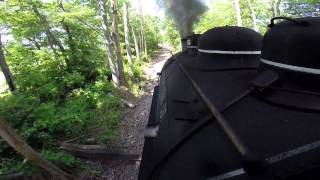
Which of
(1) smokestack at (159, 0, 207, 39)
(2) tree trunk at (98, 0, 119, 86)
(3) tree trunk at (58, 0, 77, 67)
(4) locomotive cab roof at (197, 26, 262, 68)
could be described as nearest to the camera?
(4) locomotive cab roof at (197, 26, 262, 68)

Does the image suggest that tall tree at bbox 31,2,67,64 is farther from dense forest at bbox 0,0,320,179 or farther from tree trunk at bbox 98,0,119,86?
tree trunk at bbox 98,0,119,86

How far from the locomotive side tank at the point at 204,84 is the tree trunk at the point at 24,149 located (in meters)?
2.35

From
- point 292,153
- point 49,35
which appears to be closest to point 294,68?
point 292,153

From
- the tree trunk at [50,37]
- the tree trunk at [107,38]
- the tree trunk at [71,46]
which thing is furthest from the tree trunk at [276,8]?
the tree trunk at [50,37]

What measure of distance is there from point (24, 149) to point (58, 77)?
33.6 feet

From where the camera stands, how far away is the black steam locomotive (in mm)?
1699

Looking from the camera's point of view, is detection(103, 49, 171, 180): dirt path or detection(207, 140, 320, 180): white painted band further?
detection(103, 49, 171, 180): dirt path

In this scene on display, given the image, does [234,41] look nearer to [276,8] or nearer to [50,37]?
[50,37]

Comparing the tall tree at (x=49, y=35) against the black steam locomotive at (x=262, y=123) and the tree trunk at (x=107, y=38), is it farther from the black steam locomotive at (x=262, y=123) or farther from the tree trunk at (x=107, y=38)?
the black steam locomotive at (x=262, y=123)

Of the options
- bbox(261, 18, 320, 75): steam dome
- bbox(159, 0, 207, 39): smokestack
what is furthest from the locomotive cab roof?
bbox(159, 0, 207, 39): smokestack

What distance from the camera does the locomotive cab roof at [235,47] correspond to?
3293 millimetres

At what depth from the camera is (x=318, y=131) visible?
1.73 meters

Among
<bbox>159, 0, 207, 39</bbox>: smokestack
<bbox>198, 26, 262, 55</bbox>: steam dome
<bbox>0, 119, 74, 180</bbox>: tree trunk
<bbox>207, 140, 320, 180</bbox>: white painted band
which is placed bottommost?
<bbox>0, 119, 74, 180</bbox>: tree trunk

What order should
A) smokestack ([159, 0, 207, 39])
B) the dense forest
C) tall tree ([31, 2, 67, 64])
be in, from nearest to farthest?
the dense forest
smokestack ([159, 0, 207, 39])
tall tree ([31, 2, 67, 64])
